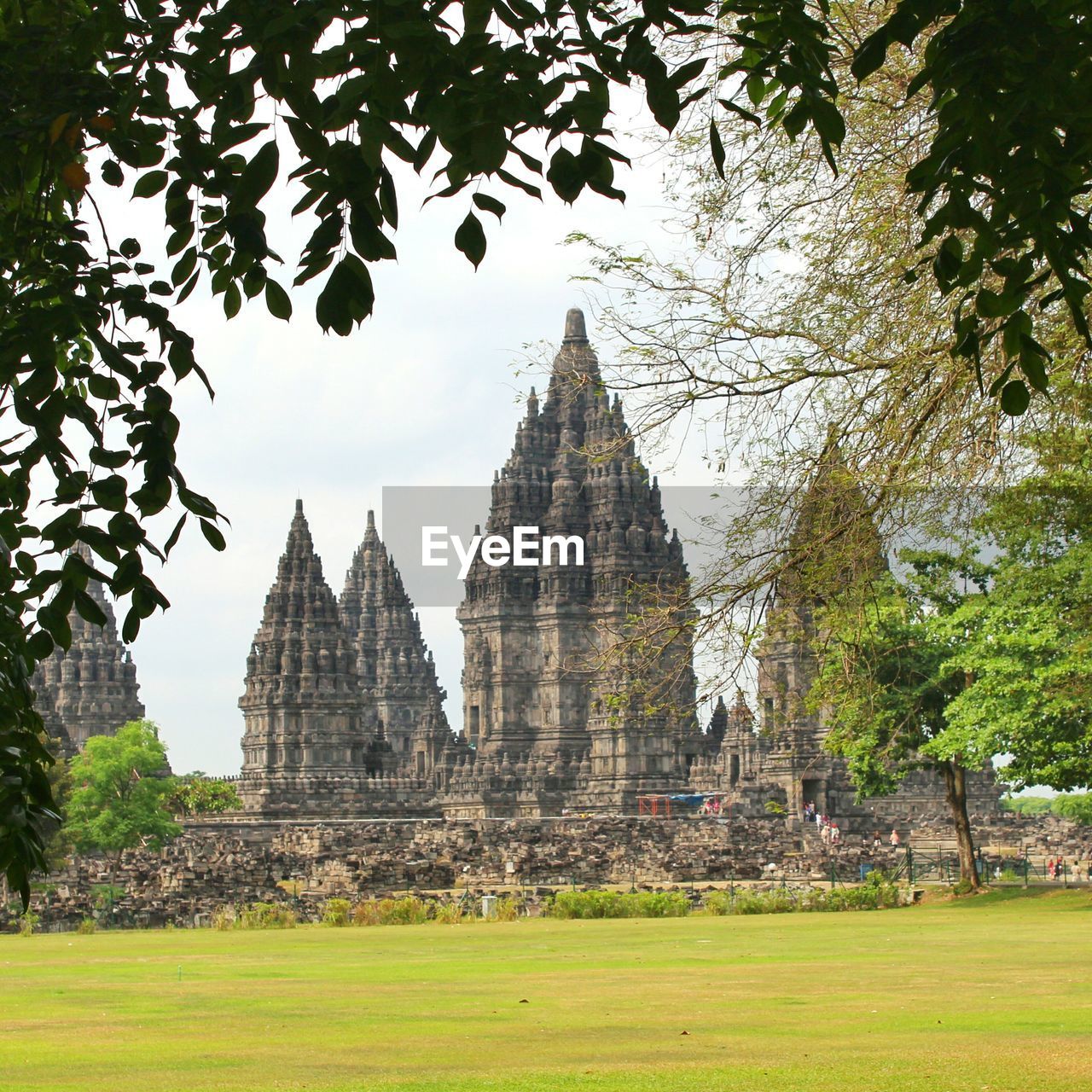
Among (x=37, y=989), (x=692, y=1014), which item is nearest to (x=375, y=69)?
(x=692, y=1014)

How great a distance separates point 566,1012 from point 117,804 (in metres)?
38.8

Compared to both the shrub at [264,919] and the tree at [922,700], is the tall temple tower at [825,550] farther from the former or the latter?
the shrub at [264,919]

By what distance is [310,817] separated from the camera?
68.0 m

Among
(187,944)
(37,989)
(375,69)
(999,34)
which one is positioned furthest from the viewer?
(187,944)

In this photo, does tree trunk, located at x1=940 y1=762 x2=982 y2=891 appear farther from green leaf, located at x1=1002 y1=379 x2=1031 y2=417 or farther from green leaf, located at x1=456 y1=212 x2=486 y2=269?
green leaf, located at x1=456 y1=212 x2=486 y2=269

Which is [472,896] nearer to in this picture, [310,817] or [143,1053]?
[143,1053]

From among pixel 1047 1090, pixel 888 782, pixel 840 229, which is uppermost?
pixel 840 229

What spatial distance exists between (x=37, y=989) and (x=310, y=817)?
4894 centimetres

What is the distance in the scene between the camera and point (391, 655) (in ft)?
333

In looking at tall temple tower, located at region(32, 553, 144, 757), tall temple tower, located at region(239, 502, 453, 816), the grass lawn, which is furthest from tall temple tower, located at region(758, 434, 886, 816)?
tall temple tower, located at region(32, 553, 144, 757)

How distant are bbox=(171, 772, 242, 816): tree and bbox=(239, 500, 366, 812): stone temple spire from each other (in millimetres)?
2854

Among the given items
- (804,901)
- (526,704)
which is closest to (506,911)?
(804,901)

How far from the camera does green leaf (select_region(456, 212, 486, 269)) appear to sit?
549cm

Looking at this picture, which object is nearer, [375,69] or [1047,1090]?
[375,69]
